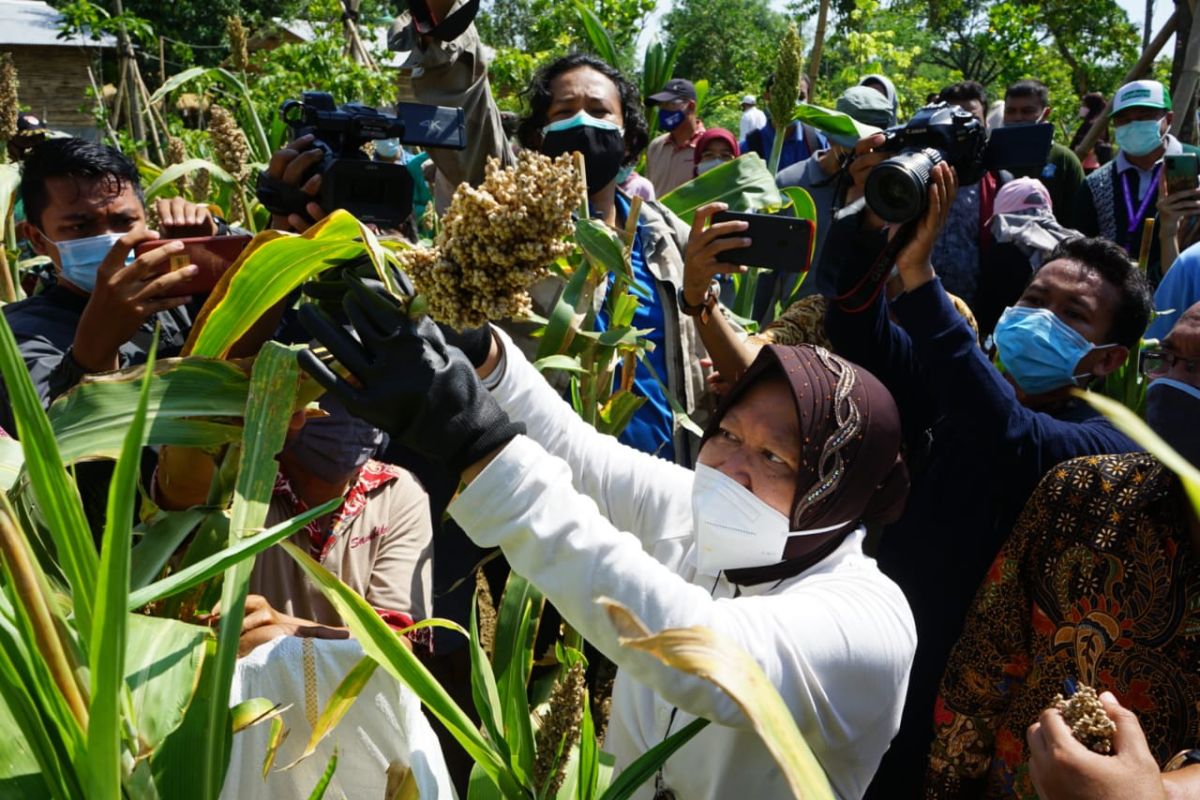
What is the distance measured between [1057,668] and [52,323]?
190 centimetres

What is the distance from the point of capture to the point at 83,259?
7.25ft

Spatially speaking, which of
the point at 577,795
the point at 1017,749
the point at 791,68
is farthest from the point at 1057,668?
the point at 791,68

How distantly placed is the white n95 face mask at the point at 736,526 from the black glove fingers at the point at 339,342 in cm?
56

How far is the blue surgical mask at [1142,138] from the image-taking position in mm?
4418

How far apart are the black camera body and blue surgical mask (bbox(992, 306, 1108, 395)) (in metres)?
0.33

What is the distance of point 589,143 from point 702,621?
163 centimetres

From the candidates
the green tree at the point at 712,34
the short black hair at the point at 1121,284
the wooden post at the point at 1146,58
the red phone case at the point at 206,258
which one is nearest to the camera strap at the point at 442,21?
the red phone case at the point at 206,258

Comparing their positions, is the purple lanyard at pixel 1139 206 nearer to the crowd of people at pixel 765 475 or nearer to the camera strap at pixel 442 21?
the crowd of people at pixel 765 475

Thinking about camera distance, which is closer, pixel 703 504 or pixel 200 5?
pixel 703 504

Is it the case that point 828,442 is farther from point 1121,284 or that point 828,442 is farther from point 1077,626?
point 1121,284

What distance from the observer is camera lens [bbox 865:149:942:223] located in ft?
7.32

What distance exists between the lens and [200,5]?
23.8 metres

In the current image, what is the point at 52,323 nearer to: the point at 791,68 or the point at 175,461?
the point at 175,461

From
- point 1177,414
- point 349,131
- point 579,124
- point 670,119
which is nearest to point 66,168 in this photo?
point 349,131
